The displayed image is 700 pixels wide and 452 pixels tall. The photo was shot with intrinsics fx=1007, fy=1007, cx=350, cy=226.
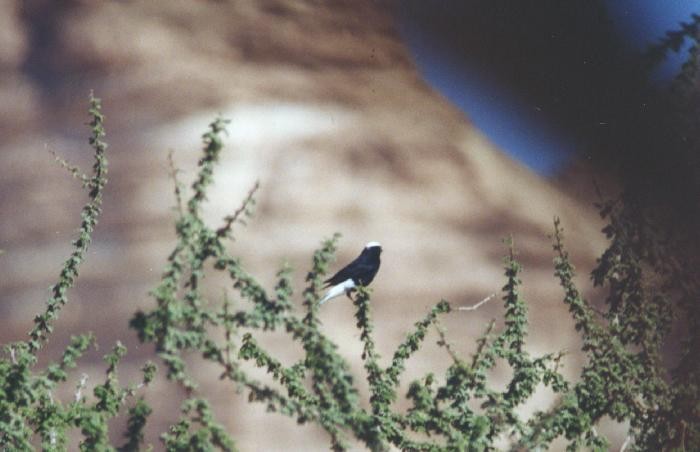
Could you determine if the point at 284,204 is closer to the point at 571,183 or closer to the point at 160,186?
the point at 160,186

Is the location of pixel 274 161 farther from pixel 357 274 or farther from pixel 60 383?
pixel 60 383

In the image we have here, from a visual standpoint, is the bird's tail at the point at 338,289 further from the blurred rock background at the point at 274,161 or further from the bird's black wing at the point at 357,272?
the blurred rock background at the point at 274,161

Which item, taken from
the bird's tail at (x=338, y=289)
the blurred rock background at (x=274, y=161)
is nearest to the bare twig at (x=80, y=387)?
the blurred rock background at (x=274, y=161)

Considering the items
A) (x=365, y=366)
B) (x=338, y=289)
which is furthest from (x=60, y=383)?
(x=365, y=366)

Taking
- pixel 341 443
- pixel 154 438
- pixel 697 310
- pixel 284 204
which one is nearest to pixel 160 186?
pixel 284 204

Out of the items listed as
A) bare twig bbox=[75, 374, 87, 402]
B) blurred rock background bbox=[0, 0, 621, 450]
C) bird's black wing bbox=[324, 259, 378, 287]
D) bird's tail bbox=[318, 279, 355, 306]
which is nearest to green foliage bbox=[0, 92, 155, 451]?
bare twig bbox=[75, 374, 87, 402]

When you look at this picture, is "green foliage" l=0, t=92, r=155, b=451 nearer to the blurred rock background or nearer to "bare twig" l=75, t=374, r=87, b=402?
"bare twig" l=75, t=374, r=87, b=402

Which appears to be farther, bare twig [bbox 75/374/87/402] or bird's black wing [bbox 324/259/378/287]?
bird's black wing [bbox 324/259/378/287]
